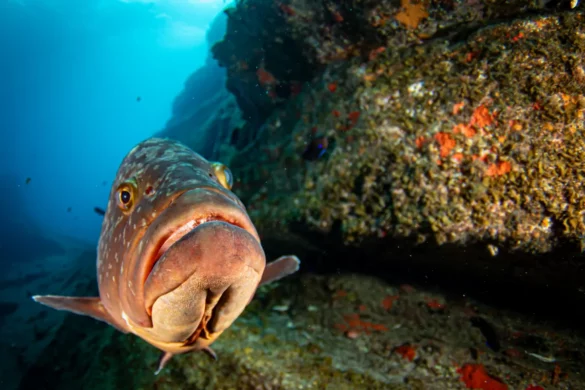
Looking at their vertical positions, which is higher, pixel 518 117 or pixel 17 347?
pixel 518 117

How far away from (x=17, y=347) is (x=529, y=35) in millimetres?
17261

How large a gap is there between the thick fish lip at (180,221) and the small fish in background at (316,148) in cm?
342

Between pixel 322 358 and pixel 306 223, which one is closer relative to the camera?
pixel 322 358

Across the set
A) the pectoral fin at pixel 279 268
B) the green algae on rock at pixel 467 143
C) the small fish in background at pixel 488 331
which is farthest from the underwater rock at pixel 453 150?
the pectoral fin at pixel 279 268

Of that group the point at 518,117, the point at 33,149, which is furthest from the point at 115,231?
the point at 33,149

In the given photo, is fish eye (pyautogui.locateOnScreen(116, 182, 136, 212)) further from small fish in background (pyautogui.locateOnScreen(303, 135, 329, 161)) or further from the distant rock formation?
the distant rock formation

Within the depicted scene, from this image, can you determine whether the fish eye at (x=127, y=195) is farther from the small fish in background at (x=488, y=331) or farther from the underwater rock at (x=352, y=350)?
the small fish in background at (x=488, y=331)

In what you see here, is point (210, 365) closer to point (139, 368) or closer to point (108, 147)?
point (139, 368)

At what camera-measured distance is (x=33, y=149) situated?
12412 cm

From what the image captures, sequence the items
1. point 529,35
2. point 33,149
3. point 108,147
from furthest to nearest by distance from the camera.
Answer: point 108,147
point 33,149
point 529,35

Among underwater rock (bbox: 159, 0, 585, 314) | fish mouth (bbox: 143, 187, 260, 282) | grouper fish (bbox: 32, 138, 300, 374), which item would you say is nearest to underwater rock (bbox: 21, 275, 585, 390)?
underwater rock (bbox: 159, 0, 585, 314)

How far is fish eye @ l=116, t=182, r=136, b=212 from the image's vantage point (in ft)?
6.64

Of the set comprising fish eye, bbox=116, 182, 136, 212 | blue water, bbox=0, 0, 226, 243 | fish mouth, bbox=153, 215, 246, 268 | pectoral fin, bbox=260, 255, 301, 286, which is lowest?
blue water, bbox=0, 0, 226, 243

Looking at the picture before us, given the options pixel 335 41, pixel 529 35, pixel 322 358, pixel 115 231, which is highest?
pixel 529 35
